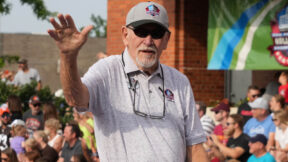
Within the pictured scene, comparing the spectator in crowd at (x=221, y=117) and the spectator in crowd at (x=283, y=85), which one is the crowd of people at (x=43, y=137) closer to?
the spectator in crowd at (x=221, y=117)

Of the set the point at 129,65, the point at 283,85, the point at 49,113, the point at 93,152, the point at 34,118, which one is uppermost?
the point at 129,65

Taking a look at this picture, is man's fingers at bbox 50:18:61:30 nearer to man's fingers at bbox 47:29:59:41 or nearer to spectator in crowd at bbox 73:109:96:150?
man's fingers at bbox 47:29:59:41

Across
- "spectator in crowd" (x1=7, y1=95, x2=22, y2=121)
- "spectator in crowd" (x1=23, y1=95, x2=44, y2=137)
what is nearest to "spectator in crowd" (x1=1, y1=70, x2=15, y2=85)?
"spectator in crowd" (x1=7, y1=95, x2=22, y2=121)

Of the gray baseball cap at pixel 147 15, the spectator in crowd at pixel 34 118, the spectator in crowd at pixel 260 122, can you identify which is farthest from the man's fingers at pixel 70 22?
the spectator in crowd at pixel 34 118

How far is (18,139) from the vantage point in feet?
34.9

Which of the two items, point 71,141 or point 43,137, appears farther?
point 43,137

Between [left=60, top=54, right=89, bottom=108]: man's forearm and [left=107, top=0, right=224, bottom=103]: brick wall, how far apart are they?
8889 millimetres

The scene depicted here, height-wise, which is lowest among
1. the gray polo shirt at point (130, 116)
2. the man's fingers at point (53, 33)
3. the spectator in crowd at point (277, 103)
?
the spectator in crowd at point (277, 103)

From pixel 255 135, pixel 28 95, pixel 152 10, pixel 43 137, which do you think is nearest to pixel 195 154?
pixel 152 10

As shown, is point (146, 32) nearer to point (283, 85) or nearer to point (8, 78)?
point (283, 85)

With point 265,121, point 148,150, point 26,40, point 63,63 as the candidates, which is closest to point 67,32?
point 63,63

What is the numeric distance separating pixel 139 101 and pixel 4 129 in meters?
8.42

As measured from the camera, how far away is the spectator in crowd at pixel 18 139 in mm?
10492

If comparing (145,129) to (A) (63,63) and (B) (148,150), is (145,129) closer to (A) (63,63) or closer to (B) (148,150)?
(B) (148,150)
